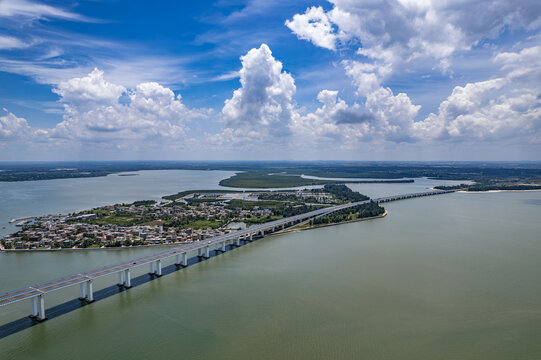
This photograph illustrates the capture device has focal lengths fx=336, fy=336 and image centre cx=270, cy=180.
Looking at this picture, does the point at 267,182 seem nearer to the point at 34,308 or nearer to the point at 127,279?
the point at 127,279

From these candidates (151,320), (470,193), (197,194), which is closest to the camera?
(151,320)

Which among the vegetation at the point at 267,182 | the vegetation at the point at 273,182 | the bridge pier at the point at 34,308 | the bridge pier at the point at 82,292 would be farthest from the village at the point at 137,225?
the vegetation at the point at 273,182

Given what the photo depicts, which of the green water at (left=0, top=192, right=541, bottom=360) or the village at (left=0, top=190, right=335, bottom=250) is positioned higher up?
the village at (left=0, top=190, right=335, bottom=250)

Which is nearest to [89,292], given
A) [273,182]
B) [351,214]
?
[351,214]

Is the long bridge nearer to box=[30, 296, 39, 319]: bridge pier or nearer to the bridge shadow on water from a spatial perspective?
box=[30, 296, 39, 319]: bridge pier

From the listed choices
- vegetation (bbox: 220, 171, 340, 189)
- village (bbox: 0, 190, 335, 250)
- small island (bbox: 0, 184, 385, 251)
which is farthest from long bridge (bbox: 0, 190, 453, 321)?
vegetation (bbox: 220, 171, 340, 189)

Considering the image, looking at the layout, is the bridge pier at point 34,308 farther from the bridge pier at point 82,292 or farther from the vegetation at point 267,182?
the vegetation at point 267,182

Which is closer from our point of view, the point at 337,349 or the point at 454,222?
the point at 337,349

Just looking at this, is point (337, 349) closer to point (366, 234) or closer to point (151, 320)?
point (151, 320)

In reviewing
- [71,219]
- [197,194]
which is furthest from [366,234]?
[197,194]
